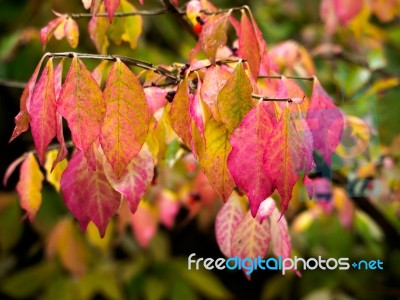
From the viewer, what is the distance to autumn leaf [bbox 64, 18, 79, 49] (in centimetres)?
83

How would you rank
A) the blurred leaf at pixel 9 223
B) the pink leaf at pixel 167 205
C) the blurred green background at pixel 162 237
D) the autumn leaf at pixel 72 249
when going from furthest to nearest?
1. the blurred leaf at pixel 9 223
2. the blurred green background at pixel 162 237
3. the autumn leaf at pixel 72 249
4. the pink leaf at pixel 167 205

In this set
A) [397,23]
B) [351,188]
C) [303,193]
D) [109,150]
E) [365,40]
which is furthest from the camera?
[397,23]

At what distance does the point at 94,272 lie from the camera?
2141mm

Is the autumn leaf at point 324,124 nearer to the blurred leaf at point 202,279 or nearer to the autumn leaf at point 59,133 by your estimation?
the autumn leaf at point 59,133

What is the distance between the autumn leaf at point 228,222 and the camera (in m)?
0.86

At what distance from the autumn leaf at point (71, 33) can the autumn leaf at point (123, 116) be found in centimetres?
22

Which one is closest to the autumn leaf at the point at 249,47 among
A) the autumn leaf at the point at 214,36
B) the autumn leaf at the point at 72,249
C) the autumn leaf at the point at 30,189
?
the autumn leaf at the point at 214,36

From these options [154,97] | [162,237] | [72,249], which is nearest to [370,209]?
[154,97]

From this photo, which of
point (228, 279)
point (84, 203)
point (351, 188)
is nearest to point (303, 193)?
point (351, 188)

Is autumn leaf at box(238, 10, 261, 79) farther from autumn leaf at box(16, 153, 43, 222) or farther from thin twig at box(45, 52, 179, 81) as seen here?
autumn leaf at box(16, 153, 43, 222)

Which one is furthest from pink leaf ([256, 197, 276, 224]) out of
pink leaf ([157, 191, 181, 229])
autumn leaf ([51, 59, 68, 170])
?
pink leaf ([157, 191, 181, 229])

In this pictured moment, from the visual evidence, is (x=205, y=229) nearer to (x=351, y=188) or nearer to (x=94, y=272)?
(x=94, y=272)

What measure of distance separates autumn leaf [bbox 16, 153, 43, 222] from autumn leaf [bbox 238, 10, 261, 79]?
34 centimetres

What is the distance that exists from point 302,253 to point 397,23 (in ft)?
3.24
